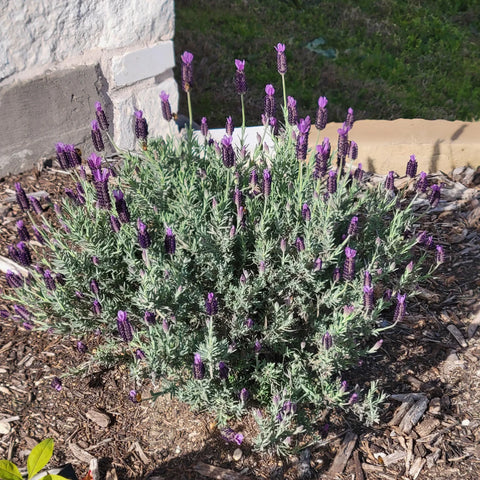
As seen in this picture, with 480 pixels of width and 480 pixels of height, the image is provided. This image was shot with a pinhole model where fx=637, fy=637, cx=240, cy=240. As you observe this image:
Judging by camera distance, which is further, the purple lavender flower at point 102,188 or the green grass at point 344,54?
the green grass at point 344,54

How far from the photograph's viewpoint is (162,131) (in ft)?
17.1

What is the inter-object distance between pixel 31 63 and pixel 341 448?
3.18 metres

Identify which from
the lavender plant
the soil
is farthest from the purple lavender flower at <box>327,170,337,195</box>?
the soil

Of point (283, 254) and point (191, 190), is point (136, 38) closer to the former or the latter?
point (191, 190)

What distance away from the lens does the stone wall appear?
426cm

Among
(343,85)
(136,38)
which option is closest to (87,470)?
(136,38)

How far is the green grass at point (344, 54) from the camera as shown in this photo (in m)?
7.50

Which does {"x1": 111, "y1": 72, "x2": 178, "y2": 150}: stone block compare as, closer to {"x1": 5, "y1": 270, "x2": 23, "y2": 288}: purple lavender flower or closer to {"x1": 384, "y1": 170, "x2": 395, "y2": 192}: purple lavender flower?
{"x1": 5, "y1": 270, "x2": 23, "y2": 288}: purple lavender flower

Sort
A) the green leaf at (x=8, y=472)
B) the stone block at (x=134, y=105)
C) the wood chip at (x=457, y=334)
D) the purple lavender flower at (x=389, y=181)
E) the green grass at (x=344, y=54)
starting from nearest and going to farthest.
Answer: the green leaf at (x=8, y=472), the purple lavender flower at (x=389, y=181), the wood chip at (x=457, y=334), the stone block at (x=134, y=105), the green grass at (x=344, y=54)

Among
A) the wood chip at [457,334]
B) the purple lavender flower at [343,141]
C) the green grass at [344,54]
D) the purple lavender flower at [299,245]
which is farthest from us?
the green grass at [344,54]

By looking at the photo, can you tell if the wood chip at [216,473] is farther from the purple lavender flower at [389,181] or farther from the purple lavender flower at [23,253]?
the purple lavender flower at [389,181]

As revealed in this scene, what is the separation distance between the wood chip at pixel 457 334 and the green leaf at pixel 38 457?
237cm

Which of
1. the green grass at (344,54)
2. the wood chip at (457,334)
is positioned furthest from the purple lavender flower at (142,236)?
the green grass at (344,54)

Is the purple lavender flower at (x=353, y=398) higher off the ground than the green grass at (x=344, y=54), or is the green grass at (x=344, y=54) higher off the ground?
the purple lavender flower at (x=353, y=398)
